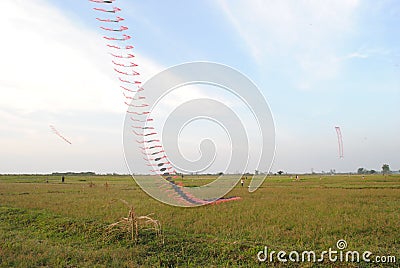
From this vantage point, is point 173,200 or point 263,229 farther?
point 173,200

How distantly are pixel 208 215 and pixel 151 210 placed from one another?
3167 millimetres

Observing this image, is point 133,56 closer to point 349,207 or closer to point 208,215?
point 208,215

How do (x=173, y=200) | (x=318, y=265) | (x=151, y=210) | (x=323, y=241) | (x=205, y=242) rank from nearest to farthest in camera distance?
(x=318, y=265)
(x=205, y=242)
(x=323, y=241)
(x=151, y=210)
(x=173, y=200)

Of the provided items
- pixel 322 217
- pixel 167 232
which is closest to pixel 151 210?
pixel 167 232

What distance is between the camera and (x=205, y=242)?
863 centimetres

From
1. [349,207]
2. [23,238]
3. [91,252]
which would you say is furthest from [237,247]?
[349,207]

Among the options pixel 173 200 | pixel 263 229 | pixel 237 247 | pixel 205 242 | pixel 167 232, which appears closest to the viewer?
pixel 237 247

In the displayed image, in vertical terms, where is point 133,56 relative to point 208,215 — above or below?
above
